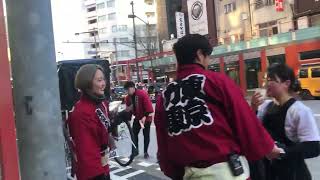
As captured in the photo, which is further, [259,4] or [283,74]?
[259,4]

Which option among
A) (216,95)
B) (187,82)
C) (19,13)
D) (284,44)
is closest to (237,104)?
(216,95)

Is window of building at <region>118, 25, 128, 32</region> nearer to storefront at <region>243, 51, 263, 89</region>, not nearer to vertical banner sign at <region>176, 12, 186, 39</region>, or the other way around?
vertical banner sign at <region>176, 12, 186, 39</region>

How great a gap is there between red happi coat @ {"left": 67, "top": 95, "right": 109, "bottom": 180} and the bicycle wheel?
226 inches

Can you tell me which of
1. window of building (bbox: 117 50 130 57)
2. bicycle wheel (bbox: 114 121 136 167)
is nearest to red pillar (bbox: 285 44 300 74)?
bicycle wheel (bbox: 114 121 136 167)

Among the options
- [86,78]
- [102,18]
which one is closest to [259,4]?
[86,78]

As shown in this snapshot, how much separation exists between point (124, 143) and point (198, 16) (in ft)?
144

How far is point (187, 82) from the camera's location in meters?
2.83

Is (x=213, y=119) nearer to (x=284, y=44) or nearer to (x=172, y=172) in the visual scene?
(x=172, y=172)

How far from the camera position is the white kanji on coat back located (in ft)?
8.99

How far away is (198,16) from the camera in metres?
52.8

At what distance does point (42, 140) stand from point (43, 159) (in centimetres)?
10

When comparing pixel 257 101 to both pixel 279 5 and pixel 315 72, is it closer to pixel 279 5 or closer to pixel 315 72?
pixel 315 72

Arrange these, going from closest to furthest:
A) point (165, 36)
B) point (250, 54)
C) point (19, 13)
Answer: point (19, 13) < point (250, 54) < point (165, 36)

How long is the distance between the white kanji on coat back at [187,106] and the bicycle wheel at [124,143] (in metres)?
6.96
